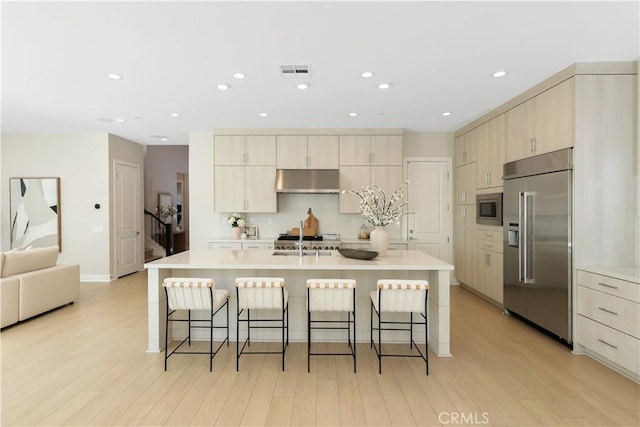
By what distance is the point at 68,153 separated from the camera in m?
6.29

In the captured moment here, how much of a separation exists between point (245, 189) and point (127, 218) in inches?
112

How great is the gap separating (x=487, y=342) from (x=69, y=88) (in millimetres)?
5470

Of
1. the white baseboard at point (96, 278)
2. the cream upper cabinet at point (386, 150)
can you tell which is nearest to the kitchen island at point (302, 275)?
the cream upper cabinet at point (386, 150)

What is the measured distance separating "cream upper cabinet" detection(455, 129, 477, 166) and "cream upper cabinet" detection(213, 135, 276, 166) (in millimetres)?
3249

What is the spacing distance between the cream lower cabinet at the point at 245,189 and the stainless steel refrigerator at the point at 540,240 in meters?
3.64

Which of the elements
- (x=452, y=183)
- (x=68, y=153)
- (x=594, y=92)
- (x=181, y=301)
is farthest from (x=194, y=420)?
(x=68, y=153)

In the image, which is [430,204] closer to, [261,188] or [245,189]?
[261,188]

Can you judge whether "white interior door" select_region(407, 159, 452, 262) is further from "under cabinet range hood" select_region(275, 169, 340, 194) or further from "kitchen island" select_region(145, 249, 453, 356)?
"kitchen island" select_region(145, 249, 453, 356)

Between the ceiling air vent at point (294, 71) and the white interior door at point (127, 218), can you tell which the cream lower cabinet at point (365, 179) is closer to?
the ceiling air vent at point (294, 71)

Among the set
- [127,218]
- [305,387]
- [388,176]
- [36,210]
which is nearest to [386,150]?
[388,176]

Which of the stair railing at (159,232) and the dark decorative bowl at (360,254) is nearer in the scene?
the dark decorative bowl at (360,254)

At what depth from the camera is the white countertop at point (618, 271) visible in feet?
8.82

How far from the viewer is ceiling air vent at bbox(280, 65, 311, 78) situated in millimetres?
3301

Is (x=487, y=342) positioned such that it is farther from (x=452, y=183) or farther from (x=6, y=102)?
(x=6, y=102)
